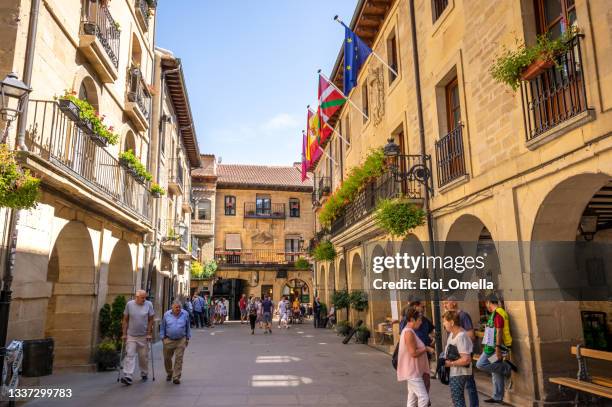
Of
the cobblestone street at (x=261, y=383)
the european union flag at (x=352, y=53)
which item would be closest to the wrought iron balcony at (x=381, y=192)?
the european union flag at (x=352, y=53)

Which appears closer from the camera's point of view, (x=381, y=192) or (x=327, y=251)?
(x=381, y=192)

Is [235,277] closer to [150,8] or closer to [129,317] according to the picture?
[150,8]

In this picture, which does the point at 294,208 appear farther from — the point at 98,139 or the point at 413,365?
the point at 413,365

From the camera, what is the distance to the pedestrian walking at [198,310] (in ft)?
83.6

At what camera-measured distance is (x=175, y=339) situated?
935cm

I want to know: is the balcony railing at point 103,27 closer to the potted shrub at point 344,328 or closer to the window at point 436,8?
the window at point 436,8

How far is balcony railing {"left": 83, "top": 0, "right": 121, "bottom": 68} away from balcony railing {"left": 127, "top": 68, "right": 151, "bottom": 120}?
1.58m

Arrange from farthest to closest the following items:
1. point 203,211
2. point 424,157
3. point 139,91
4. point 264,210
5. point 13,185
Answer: point 264,210 → point 203,211 → point 139,91 → point 424,157 → point 13,185

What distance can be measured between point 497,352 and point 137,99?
11887 millimetres

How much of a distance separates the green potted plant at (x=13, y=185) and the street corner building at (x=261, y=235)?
3009 centimetres

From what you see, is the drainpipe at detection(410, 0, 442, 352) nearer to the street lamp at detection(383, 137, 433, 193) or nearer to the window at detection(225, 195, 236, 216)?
the street lamp at detection(383, 137, 433, 193)

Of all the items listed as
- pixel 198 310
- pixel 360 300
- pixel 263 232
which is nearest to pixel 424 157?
pixel 360 300

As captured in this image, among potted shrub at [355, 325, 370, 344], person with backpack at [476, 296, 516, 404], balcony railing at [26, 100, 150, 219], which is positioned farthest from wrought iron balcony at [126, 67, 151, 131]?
person with backpack at [476, 296, 516, 404]

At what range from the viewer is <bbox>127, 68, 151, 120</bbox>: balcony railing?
13725 millimetres
